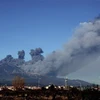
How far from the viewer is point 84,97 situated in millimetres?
81375

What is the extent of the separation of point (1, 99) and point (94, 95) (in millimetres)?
23524

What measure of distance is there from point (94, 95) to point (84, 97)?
3.18 metres

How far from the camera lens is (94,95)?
260 feet

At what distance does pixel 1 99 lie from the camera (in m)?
80.5

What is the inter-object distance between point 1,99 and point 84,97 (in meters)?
21.2

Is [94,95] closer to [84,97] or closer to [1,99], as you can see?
[84,97]

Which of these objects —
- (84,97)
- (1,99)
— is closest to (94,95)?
(84,97)
